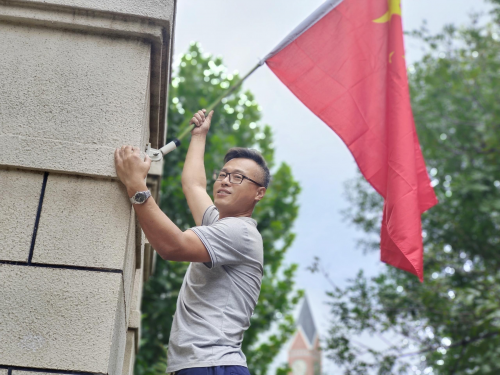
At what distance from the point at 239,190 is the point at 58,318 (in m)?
1.26

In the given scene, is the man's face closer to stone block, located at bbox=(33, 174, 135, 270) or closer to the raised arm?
the raised arm

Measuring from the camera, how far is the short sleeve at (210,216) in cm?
359

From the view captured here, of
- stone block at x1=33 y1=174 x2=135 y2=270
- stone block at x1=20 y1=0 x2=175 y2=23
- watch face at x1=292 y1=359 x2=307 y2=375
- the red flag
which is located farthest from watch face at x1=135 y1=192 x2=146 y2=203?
watch face at x1=292 y1=359 x2=307 y2=375

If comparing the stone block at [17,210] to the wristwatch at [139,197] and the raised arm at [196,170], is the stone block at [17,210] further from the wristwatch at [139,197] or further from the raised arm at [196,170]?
the raised arm at [196,170]

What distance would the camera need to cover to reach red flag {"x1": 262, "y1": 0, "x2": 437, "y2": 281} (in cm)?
414

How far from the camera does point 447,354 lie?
11008mm

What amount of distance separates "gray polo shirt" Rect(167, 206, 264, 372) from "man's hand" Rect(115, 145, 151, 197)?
1.28 ft

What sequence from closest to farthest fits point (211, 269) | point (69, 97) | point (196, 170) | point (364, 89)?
point (211, 269) < point (69, 97) < point (196, 170) < point (364, 89)

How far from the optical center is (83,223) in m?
2.94

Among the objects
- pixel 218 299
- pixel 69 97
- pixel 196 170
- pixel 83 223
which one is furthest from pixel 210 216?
pixel 69 97

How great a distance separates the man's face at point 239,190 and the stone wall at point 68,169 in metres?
0.56

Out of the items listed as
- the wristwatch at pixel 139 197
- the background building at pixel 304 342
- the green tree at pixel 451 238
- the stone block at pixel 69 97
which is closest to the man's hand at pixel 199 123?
the stone block at pixel 69 97

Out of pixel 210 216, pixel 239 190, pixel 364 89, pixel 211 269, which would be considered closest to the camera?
pixel 211 269

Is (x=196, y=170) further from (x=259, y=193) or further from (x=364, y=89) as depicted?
(x=364, y=89)
